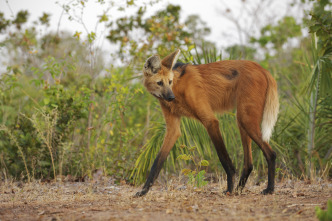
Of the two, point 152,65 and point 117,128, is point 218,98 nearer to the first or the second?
point 152,65

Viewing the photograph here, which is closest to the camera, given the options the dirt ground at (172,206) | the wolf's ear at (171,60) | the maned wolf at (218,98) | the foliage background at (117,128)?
the dirt ground at (172,206)

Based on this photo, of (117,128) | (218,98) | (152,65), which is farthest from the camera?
(117,128)

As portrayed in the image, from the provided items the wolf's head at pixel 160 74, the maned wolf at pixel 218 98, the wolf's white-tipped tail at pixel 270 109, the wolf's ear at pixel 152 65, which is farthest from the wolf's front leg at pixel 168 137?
the wolf's white-tipped tail at pixel 270 109

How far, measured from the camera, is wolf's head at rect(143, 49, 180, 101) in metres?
3.64

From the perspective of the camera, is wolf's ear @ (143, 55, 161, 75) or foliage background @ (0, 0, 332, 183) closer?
wolf's ear @ (143, 55, 161, 75)

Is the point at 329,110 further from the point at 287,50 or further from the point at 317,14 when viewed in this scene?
the point at 287,50

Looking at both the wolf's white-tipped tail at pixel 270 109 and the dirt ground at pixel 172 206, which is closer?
the dirt ground at pixel 172 206

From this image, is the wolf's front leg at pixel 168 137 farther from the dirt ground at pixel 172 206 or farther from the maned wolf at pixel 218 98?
the dirt ground at pixel 172 206

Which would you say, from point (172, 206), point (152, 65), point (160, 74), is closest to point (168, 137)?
point (160, 74)

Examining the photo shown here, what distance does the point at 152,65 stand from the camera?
3719 mm

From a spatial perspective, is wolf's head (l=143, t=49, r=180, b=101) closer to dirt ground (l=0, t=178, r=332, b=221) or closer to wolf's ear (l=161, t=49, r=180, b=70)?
wolf's ear (l=161, t=49, r=180, b=70)

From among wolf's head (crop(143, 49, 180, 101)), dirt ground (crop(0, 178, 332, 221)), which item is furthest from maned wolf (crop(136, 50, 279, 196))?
dirt ground (crop(0, 178, 332, 221))

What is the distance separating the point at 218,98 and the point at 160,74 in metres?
0.73

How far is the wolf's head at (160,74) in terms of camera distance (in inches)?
143
